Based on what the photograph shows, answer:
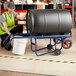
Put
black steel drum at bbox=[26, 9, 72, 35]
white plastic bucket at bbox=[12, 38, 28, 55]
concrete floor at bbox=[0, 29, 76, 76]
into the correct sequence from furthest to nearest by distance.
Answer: white plastic bucket at bbox=[12, 38, 28, 55] → black steel drum at bbox=[26, 9, 72, 35] → concrete floor at bbox=[0, 29, 76, 76]

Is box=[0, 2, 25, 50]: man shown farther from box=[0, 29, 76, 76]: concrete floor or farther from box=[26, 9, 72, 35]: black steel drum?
box=[26, 9, 72, 35]: black steel drum

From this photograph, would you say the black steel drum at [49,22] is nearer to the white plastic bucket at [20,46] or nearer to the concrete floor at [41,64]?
the white plastic bucket at [20,46]

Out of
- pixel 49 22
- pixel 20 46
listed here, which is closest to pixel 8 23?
pixel 20 46

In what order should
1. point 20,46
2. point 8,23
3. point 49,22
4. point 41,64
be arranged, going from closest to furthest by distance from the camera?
1. point 41,64
2. point 49,22
3. point 20,46
4. point 8,23

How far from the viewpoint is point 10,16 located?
437 centimetres

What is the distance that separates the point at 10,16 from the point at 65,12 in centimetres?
139

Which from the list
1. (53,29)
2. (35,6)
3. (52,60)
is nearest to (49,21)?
(53,29)

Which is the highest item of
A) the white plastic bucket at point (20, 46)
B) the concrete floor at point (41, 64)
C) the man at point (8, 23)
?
the man at point (8, 23)

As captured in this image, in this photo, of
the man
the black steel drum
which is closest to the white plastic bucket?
the black steel drum

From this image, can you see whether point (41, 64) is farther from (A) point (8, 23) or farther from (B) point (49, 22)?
(A) point (8, 23)

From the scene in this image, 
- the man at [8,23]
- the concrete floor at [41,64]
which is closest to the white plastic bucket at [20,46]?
the concrete floor at [41,64]

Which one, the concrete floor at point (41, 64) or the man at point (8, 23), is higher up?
the man at point (8, 23)

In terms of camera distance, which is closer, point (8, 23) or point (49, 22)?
point (49, 22)

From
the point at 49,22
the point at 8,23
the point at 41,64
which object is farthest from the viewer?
the point at 8,23
